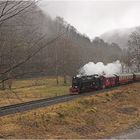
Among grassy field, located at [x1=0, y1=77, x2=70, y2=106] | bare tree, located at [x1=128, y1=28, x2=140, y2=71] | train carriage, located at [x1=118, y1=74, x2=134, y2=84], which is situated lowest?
grassy field, located at [x1=0, y1=77, x2=70, y2=106]

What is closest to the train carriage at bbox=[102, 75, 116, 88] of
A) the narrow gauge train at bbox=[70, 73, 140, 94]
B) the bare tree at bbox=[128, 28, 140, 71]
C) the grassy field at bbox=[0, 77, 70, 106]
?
the narrow gauge train at bbox=[70, 73, 140, 94]

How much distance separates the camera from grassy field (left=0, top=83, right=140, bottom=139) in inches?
910

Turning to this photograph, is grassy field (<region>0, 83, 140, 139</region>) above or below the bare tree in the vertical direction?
below

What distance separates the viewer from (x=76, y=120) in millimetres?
27406

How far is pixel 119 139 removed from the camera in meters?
23.5

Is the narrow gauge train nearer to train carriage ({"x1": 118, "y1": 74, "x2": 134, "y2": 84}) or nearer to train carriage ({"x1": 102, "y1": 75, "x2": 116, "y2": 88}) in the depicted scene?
train carriage ({"x1": 102, "y1": 75, "x2": 116, "y2": 88})

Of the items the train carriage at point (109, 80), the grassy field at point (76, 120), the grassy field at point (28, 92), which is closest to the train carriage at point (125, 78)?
the train carriage at point (109, 80)

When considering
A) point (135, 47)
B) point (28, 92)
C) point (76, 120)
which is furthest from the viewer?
point (135, 47)

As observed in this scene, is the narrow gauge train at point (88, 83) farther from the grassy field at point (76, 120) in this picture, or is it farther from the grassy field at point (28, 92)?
the grassy field at point (76, 120)

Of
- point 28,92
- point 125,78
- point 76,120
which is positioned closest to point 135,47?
point 125,78

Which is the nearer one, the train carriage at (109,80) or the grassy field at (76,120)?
the grassy field at (76,120)

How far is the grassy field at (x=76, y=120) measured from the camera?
23.1 meters

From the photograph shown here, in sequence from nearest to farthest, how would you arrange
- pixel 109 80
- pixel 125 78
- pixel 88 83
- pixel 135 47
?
pixel 88 83
pixel 109 80
pixel 125 78
pixel 135 47

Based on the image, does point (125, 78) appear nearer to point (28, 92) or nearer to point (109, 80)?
point (109, 80)
